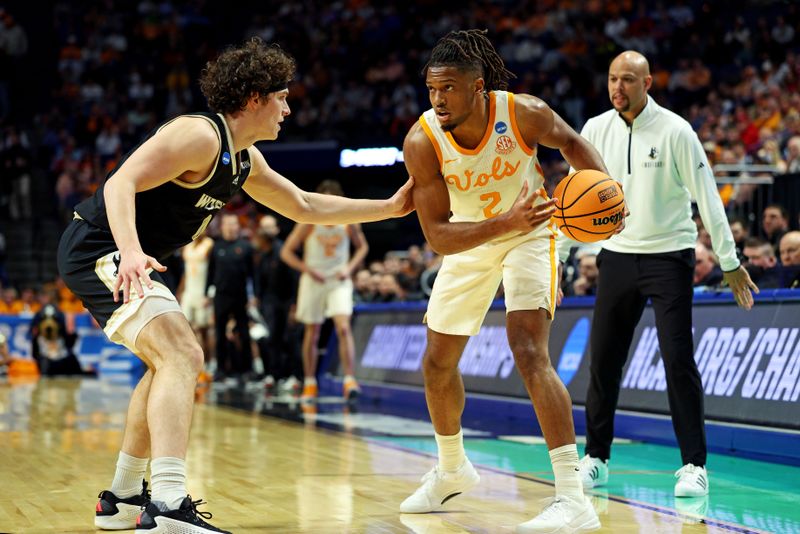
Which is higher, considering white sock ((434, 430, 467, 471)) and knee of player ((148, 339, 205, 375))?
knee of player ((148, 339, 205, 375))

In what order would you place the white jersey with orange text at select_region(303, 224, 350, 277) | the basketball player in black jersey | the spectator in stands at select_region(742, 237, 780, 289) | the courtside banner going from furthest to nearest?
the white jersey with orange text at select_region(303, 224, 350, 277), the spectator in stands at select_region(742, 237, 780, 289), the courtside banner, the basketball player in black jersey

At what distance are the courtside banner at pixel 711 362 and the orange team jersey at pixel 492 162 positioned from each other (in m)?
2.71

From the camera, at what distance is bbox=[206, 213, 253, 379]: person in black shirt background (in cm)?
1373

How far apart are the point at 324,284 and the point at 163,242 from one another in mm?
6888

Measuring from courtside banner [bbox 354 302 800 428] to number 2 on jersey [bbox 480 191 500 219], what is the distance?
2.74 meters

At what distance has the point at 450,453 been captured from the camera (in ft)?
16.7

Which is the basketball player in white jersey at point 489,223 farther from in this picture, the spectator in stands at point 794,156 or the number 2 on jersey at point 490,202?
the spectator in stands at point 794,156

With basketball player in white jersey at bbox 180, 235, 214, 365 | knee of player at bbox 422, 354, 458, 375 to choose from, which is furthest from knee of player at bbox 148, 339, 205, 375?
basketball player in white jersey at bbox 180, 235, 214, 365

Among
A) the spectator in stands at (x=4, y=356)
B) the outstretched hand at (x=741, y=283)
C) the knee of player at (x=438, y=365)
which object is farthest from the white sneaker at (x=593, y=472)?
the spectator in stands at (x=4, y=356)

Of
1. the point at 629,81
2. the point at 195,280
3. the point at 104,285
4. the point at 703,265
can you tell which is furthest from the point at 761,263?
the point at 195,280

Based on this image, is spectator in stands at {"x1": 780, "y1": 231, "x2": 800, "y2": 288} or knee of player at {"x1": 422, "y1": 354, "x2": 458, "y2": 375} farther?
spectator in stands at {"x1": 780, "y1": 231, "x2": 800, "y2": 288}

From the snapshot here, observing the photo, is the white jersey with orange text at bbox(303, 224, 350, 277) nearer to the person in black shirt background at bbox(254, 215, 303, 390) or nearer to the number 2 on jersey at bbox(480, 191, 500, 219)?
the person in black shirt background at bbox(254, 215, 303, 390)

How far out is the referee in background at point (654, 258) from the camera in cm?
577

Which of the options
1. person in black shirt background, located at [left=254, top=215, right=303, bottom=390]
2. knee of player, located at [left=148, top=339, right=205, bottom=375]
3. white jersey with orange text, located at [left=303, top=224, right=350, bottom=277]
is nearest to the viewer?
knee of player, located at [left=148, top=339, right=205, bottom=375]
